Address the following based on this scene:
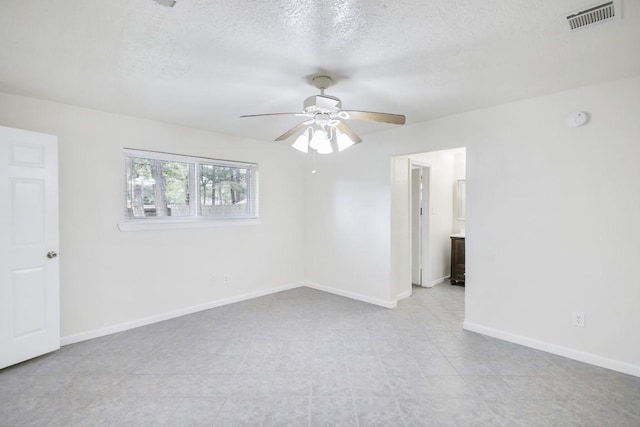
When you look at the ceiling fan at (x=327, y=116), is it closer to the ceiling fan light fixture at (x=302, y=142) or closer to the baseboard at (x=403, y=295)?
the ceiling fan light fixture at (x=302, y=142)

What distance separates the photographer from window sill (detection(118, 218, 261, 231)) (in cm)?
345

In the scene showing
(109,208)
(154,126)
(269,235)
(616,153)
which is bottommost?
(269,235)

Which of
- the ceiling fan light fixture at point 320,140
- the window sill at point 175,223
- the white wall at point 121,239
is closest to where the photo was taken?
the ceiling fan light fixture at point 320,140

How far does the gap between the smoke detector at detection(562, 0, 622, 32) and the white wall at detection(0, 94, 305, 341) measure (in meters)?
3.74

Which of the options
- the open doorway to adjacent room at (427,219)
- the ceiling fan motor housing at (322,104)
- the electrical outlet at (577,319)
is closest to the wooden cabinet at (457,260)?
the open doorway to adjacent room at (427,219)

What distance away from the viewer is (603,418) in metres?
1.95

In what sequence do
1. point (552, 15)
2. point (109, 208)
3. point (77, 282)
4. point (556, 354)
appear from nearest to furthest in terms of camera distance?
1. point (552, 15)
2. point (556, 354)
3. point (77, 282)
4. point (109, 208)

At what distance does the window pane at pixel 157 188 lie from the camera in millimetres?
3510

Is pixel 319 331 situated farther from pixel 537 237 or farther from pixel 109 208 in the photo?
pixel 109 208

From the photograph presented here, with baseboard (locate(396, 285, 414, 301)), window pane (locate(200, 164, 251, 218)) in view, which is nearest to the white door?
window pane (locate(200, 164, 251, 218))

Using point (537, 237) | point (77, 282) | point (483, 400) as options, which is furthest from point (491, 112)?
point (77, 282)

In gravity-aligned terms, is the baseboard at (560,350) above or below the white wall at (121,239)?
below

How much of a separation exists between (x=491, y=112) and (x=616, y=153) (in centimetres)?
108

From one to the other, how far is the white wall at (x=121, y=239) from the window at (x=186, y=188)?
0.39ft
